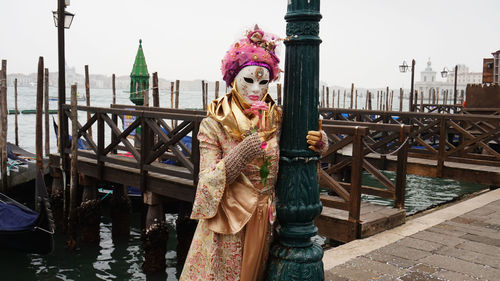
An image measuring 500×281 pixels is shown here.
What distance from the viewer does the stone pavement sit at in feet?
10.5

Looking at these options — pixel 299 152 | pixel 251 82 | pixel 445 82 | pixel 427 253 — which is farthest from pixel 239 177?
pixel 445 82

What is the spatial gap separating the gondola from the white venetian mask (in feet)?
17.3

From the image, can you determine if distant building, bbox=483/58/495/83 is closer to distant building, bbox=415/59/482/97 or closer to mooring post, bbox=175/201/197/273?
mooring post, bbox=175/201/197/273

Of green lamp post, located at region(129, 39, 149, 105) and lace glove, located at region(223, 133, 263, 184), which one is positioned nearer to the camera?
lace glove, located at region(223, 133, 263, 184)

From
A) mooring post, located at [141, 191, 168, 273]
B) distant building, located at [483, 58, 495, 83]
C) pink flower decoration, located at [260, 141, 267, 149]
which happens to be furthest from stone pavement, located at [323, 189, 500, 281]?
distant building, located at [483, 58, 495, 83]

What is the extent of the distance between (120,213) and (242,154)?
6.68 metres

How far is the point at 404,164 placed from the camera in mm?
5020

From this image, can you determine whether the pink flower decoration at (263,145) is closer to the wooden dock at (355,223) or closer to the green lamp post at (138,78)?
the wooden dock at (355,223)

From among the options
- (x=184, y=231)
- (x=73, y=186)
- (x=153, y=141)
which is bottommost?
(x=184, y=231)

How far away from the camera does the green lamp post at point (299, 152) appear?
202cm

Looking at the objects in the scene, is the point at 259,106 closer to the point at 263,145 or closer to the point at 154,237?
the point at 263,145

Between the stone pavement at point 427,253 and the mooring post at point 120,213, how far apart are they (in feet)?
16.6

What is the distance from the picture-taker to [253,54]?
2217mm

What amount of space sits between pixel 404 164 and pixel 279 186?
3.25 metres
